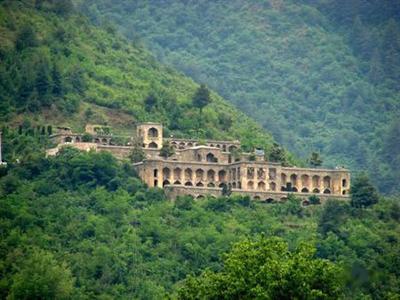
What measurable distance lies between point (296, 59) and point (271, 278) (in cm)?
11307

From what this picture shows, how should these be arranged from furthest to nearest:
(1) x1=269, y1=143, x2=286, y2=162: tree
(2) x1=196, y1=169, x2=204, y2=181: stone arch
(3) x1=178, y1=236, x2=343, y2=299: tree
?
(1) x1=269, y1=143, x2=286, y2=162: tree < (2) x1=196, y1=169, x2=204, y2=181: stone arch < (3) x1=178, y1=236, x2=343, y2=299: tree

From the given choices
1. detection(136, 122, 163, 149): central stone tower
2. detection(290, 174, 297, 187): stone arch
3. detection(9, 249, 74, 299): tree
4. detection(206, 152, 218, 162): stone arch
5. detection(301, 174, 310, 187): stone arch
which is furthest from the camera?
detection(136, 122, 163, 149): central stone tower

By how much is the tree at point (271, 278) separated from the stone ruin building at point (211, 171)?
36200mm

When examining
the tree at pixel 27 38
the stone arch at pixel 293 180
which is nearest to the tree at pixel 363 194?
the stone arch at pixel 293 180

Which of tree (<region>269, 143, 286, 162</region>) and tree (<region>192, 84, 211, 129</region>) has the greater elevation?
tree (<region>192, 84, 211, 129</region>)

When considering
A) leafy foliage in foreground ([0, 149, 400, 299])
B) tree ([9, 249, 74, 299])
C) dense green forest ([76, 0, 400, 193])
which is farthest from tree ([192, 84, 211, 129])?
tree ([9, 249, 74, 299])

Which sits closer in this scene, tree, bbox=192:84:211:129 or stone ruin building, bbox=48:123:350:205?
stone ruin building, bbox=48:123:350:205

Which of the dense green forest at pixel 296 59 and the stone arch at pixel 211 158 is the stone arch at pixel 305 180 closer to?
the stone arch at pixel 211 158

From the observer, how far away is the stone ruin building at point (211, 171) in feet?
374

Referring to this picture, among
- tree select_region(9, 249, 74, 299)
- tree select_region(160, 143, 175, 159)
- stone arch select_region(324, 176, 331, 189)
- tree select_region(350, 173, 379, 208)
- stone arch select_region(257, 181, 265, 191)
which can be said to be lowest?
tree select_region(9, 249, 74, 299)

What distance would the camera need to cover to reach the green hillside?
416ft

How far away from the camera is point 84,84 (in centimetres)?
13250

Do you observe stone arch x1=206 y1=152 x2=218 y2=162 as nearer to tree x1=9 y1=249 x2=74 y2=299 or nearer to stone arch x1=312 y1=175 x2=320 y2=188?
stone arch x1=312 y1=175 x2=320 y2=188

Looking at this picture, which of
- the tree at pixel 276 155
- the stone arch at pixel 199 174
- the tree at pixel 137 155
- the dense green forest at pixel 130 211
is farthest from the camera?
the tree at pixel 276 155
